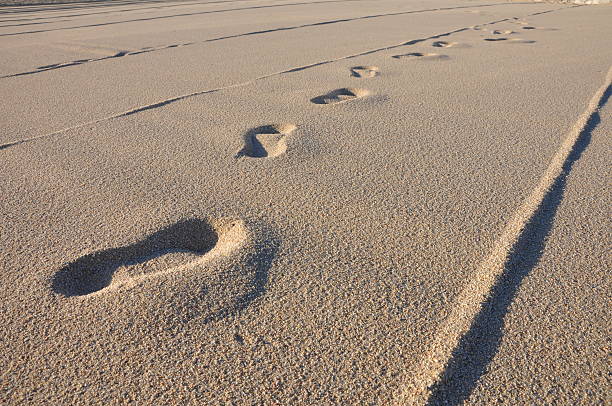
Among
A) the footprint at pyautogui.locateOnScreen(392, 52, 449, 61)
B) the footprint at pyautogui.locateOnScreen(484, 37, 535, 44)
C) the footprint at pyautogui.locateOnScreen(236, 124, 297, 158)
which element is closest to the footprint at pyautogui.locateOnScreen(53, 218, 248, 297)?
the footprint at pyautogui.locateOnScreen(236, 124, 297, 158)

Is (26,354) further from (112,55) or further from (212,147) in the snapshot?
(112,55)

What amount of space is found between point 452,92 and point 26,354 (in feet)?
9.42

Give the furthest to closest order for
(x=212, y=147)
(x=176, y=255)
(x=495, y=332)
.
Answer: (x=212, y=147), (x=176, y=255), (x=495, y=332)

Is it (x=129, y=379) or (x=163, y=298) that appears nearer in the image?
(x=129, y=379)

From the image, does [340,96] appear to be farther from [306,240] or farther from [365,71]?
[306,240]

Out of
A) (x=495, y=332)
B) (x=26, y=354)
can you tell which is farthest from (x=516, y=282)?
(x=26, y=354)

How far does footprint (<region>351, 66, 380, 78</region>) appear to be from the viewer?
147 inches

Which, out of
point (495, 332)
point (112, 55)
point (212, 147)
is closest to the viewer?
point (495, 332)

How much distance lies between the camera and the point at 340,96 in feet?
10.5

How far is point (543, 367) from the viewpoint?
110cm

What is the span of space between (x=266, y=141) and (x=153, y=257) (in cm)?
107

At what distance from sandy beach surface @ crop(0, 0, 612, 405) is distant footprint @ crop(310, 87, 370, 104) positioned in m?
0.02

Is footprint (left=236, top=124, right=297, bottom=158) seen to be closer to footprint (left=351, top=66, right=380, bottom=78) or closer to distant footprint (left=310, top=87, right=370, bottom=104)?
distant footprint (left=310, top=87, right=370, bottom=104)

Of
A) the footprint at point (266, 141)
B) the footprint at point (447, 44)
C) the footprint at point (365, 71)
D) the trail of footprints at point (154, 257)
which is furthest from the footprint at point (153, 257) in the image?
the footprint at point (447, 44)
